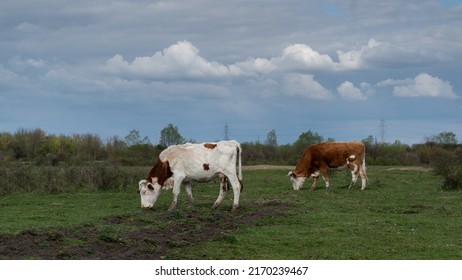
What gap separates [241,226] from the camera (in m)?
16.2

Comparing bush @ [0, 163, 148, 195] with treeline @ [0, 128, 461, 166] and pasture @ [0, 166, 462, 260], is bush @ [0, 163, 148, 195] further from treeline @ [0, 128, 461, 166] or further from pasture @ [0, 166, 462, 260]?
treeline @ [0, 128, 461, 166]

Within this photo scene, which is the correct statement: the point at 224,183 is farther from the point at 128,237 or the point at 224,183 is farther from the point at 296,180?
the point at 296,180

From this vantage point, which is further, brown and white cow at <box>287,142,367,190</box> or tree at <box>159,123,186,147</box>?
tree at <box>159,123,186,147</box>

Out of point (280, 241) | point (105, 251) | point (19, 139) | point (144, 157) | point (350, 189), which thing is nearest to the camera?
point (105, 251)

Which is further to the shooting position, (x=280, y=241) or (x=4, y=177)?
(x=4, y=177)

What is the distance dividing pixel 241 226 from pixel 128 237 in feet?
10.9

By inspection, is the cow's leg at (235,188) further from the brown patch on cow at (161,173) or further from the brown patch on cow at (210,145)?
the brown patch on cow at (161,173)

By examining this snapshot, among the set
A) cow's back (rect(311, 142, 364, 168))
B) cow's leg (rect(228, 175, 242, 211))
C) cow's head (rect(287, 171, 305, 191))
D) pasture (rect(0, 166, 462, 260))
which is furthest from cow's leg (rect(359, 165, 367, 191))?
cow's leg (rect(228, 175, 242, 211))

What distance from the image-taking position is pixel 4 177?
2759 centimetres

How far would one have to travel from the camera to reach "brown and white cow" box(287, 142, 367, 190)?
1092 inches

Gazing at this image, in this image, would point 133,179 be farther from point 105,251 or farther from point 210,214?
point 105,251

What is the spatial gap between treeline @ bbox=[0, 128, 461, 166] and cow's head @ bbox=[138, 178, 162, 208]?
32430 mm
